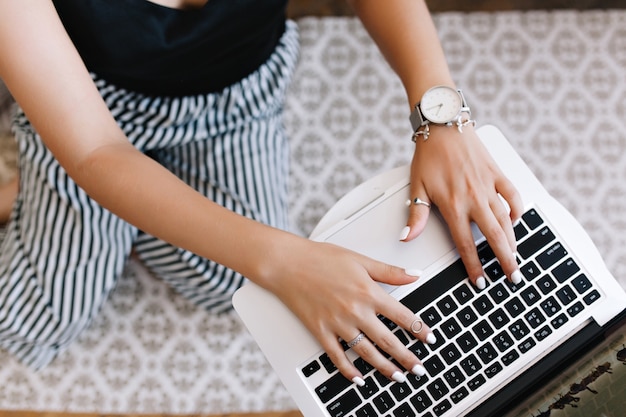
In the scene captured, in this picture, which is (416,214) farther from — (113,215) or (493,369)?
(113,215)

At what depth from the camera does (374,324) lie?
675mm

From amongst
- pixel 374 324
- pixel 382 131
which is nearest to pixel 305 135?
pixel 382 131

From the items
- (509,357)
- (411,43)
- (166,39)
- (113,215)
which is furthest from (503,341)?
(113,215)

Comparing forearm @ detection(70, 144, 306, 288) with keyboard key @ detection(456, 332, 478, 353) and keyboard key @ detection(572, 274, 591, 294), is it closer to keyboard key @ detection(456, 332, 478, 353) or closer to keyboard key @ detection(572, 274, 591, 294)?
keyboard key @ detection(456, 332, 478, 353)

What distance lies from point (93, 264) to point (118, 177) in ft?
1.25

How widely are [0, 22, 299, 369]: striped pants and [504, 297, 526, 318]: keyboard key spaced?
529 mm

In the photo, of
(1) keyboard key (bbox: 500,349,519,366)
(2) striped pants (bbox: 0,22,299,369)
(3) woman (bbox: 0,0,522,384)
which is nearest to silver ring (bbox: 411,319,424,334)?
(3) woman (bbox: 0,0,522,384)

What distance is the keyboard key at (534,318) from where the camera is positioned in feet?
2.27

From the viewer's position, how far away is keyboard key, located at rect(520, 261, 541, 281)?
0.71 metres

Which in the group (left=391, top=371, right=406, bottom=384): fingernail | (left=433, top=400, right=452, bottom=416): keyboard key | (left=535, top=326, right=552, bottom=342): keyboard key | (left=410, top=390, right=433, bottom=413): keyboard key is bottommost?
(left=433, top=400, right=452, bottom=416): keyboard key

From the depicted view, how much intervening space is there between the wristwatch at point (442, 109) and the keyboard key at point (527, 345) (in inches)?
10.8

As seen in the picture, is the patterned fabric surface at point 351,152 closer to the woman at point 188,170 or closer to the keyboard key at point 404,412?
the woman at point 188,170

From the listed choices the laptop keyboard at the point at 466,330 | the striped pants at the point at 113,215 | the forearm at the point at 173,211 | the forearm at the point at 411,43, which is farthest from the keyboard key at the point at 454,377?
the striped pants at the point at 113,215

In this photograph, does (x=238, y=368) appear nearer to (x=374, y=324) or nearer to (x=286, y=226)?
(x=286, y=226)
